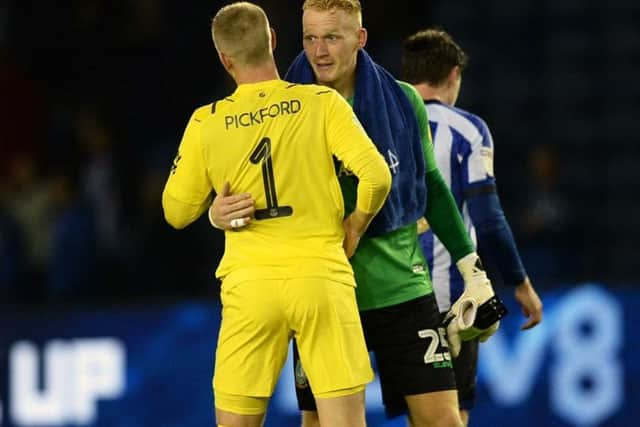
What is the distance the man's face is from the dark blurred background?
465 centimetres

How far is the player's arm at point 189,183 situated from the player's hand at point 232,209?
0.10 metres

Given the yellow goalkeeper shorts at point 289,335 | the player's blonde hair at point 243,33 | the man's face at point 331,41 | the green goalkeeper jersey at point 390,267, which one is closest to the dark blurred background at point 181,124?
the green goalkeeper jersey at point 390,267

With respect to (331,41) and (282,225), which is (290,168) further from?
(331,41)

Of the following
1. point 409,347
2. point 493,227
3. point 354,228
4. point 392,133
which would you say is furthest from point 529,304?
point 354,228

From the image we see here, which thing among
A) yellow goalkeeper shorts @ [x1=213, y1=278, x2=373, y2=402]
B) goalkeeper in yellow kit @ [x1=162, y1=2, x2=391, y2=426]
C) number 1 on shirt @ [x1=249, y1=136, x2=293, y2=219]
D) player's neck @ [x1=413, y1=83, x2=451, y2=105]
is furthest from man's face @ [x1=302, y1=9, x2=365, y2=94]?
player's neck @ [x1=413, y1=83, x2=451, y2=105]

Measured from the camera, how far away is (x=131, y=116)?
1182cm

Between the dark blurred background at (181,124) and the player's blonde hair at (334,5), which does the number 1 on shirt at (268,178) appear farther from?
the dark blurred background at (181,124)

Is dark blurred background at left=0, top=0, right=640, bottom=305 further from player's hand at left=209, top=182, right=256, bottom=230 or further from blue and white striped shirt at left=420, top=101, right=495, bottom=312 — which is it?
player's hand at left=209, top=182, right=256, bottom=230

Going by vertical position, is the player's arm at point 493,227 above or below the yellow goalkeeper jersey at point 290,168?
below

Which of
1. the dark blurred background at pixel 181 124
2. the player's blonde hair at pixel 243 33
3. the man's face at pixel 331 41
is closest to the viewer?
the player's blonde hair at pixel 243 33

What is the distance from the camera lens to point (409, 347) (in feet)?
16.9

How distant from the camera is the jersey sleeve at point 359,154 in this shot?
4.68 meters

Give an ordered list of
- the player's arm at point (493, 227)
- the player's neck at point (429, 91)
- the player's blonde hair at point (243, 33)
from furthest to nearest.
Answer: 1. the player's neck at point (429, 91)
2. the player's arm at point (493, 227)
3. the player's blonde hair at point (243, 33)

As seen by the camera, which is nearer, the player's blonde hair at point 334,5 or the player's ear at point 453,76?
the player's blonde hair at point 334,5
